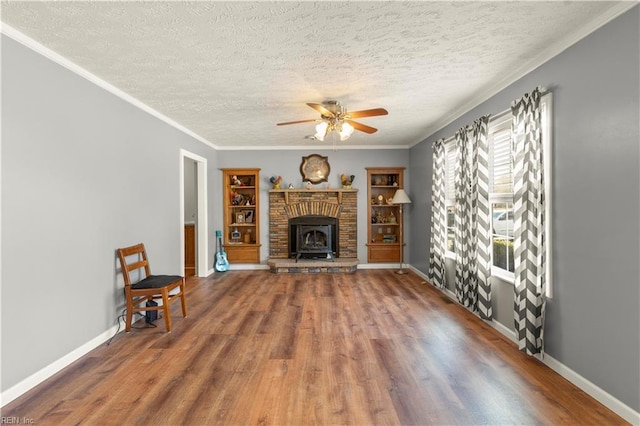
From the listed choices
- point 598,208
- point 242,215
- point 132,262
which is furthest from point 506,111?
point 242,215

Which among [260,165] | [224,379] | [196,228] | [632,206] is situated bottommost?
[224,379]

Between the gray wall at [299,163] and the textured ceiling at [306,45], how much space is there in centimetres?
256

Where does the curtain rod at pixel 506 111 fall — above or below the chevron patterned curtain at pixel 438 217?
above

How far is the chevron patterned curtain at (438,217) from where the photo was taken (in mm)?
4582

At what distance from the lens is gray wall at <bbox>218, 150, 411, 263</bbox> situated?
6184mm

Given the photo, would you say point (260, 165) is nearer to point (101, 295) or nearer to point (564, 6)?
point (101, 295)

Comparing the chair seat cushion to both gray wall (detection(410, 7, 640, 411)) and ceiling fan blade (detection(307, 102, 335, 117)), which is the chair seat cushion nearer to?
ceiling fan blade (detection(307, 102, 335, 117))

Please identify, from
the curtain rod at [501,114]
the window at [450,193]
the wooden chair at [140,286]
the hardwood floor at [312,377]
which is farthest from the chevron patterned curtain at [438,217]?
the wooden chair at [140,286]

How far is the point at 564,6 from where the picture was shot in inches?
72.6

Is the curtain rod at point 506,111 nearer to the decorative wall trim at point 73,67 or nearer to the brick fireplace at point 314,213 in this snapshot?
the brick fireplace at point 314,213

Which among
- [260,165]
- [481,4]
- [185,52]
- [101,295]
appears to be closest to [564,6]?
[481,4]

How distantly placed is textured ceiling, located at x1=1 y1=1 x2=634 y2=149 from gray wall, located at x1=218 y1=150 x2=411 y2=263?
2563 mm

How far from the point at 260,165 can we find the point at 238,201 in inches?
35.3

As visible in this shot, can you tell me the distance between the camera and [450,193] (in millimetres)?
4613
